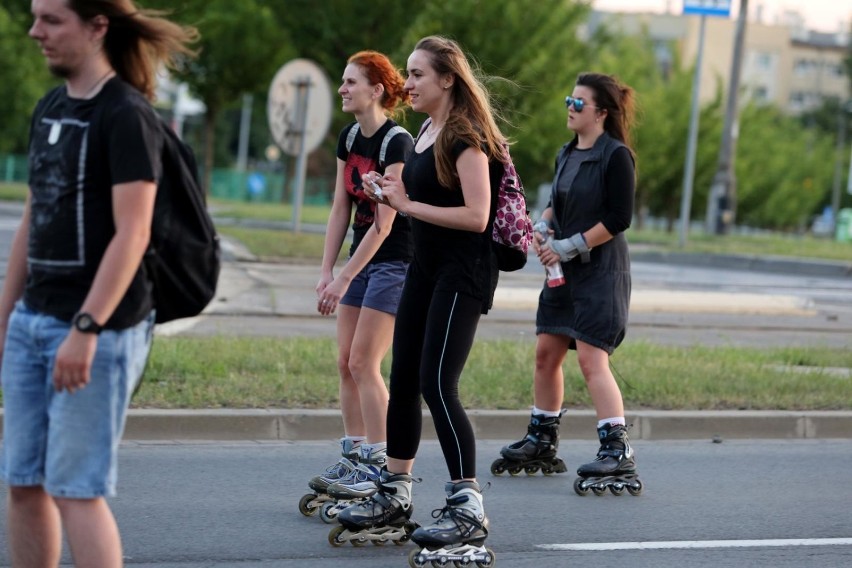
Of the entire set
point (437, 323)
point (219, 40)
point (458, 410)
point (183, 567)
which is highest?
point (219, 40)

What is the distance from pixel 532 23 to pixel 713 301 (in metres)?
18.8

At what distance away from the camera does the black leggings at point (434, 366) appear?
4.93m

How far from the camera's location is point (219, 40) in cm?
3525

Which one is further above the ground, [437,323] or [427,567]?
[437,323]

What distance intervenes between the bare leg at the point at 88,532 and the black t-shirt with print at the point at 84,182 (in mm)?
458

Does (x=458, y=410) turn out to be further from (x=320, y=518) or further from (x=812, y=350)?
(x=812, y=350)

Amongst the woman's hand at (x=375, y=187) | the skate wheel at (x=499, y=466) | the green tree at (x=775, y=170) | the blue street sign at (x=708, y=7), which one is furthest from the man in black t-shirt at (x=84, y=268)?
the green tree at (x=775, y=170)

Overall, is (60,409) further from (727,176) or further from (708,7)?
(727,176)

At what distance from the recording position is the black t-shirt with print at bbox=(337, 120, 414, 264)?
5.56m

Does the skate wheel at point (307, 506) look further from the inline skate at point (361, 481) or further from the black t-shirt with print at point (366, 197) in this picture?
the black t-shirt with print at point (366, 197)

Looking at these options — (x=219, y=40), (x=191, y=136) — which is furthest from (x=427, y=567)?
(x=191, y=136)

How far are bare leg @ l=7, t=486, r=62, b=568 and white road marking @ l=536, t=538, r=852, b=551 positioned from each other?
2355mm

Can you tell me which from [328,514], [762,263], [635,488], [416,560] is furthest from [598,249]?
[762,263]

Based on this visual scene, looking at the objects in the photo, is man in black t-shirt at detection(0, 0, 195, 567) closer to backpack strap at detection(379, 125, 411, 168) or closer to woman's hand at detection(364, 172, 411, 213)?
woman's hand at detection(364, 172, 411, 213)
